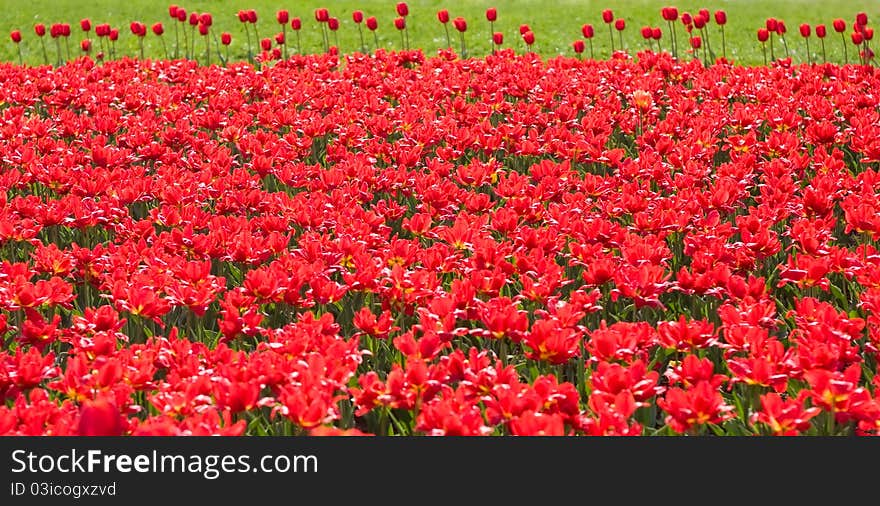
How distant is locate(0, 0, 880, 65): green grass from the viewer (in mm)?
18500

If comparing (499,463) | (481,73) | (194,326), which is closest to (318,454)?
(499,463)

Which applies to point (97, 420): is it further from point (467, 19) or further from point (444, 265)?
point (467, 19)

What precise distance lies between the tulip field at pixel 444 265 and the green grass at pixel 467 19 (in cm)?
840

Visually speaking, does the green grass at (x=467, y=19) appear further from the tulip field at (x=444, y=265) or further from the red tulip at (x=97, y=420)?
the red tulip at (x=97, y=420)

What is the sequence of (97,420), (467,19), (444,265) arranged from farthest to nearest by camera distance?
(467,19), (444,265), (97,420)

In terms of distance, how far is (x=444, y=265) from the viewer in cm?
452

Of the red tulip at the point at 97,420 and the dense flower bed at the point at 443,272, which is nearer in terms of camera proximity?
the red tulip at the point at 97,420

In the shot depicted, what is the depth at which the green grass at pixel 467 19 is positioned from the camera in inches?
728

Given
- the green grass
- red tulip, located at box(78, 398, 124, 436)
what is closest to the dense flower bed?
red tulip, located at box(78, 398, 124, 436)

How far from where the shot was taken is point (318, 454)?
268 centimetres

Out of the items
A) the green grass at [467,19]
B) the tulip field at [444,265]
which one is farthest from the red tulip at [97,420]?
the green grass at [467,19]

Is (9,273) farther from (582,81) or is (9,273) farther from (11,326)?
(582,81)

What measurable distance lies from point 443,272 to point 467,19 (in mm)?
17854

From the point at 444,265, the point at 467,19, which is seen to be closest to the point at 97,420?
the point at 444,265
